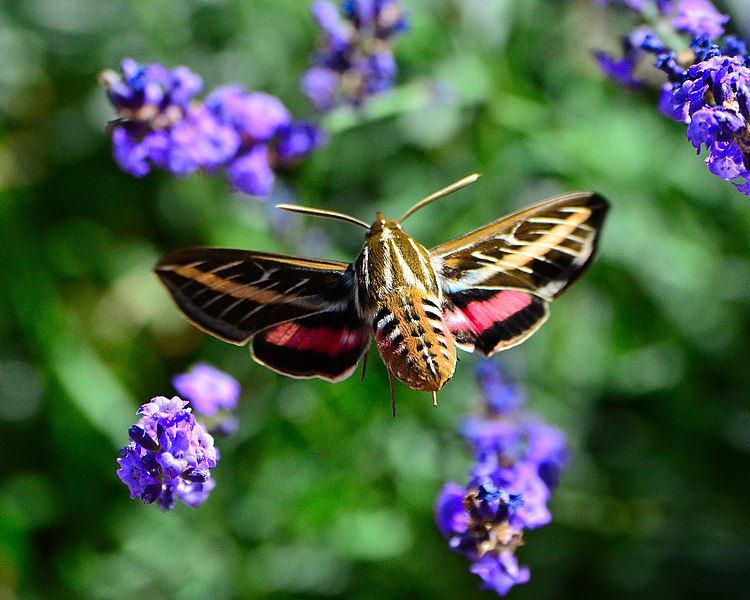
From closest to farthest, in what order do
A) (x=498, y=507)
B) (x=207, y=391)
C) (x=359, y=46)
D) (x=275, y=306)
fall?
(x=498, y=507), (x=275, y=306), (x=207, y=391), (x=359, y=46)

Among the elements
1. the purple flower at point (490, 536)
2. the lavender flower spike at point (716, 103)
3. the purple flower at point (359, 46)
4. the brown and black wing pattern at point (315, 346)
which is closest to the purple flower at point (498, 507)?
the purple flower at point (490, 536)

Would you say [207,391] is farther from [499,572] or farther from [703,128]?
[703,128]

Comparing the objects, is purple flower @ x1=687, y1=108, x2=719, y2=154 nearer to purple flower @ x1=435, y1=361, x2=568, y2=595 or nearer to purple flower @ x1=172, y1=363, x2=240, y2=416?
purple flower @ x1=435, y1=361, x2=568, y2=595

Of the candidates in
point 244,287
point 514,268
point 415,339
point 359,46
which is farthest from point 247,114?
point 415,339

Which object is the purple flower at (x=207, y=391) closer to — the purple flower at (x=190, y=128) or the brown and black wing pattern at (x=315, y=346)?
the brown and black wing pattern at (x=315, y=346)

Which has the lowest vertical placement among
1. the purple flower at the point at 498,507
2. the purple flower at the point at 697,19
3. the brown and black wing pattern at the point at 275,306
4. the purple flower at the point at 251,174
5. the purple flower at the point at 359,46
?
the purple flower at the point at 498,507

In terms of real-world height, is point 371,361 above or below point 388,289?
above

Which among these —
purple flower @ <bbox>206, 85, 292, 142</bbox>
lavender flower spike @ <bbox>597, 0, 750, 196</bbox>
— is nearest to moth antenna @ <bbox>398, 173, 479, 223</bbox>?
lavender flower spike @ <bbox>597, 0, 750, 196</bbox>
